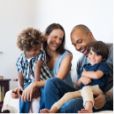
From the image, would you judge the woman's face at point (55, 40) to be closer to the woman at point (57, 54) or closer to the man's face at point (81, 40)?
the woman at point (57, 54)

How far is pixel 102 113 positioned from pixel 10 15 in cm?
216

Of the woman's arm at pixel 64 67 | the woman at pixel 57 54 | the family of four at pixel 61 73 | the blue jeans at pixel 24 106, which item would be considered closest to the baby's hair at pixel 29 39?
the family of four at pixel 61 73

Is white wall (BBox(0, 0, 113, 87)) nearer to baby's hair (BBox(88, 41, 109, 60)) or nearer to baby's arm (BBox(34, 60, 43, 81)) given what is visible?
baby's hair (BBox(88, 41, 109, 60))

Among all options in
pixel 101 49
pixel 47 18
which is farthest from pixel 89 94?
pixel 47 18

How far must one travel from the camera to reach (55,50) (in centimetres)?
195

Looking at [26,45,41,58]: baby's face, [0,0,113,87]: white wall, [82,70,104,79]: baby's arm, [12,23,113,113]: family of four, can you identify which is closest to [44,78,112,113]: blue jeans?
[12,23,113,113]: family of four

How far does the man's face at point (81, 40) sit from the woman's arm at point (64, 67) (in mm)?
106

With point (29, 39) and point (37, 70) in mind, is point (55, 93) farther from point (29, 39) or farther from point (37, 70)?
point (29, 39)

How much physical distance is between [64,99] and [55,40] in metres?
0.63

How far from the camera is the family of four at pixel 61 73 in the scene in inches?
56.1

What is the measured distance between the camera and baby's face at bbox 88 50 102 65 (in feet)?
5.15

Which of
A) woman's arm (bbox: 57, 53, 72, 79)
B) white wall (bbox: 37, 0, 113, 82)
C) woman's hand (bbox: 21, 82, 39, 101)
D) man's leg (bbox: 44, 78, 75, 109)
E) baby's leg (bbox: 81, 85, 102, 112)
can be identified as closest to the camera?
baby's leg (bbox: 81, 85, 102, 112)

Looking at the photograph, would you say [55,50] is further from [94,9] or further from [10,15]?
[10,15]

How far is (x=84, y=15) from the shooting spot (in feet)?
6.99
